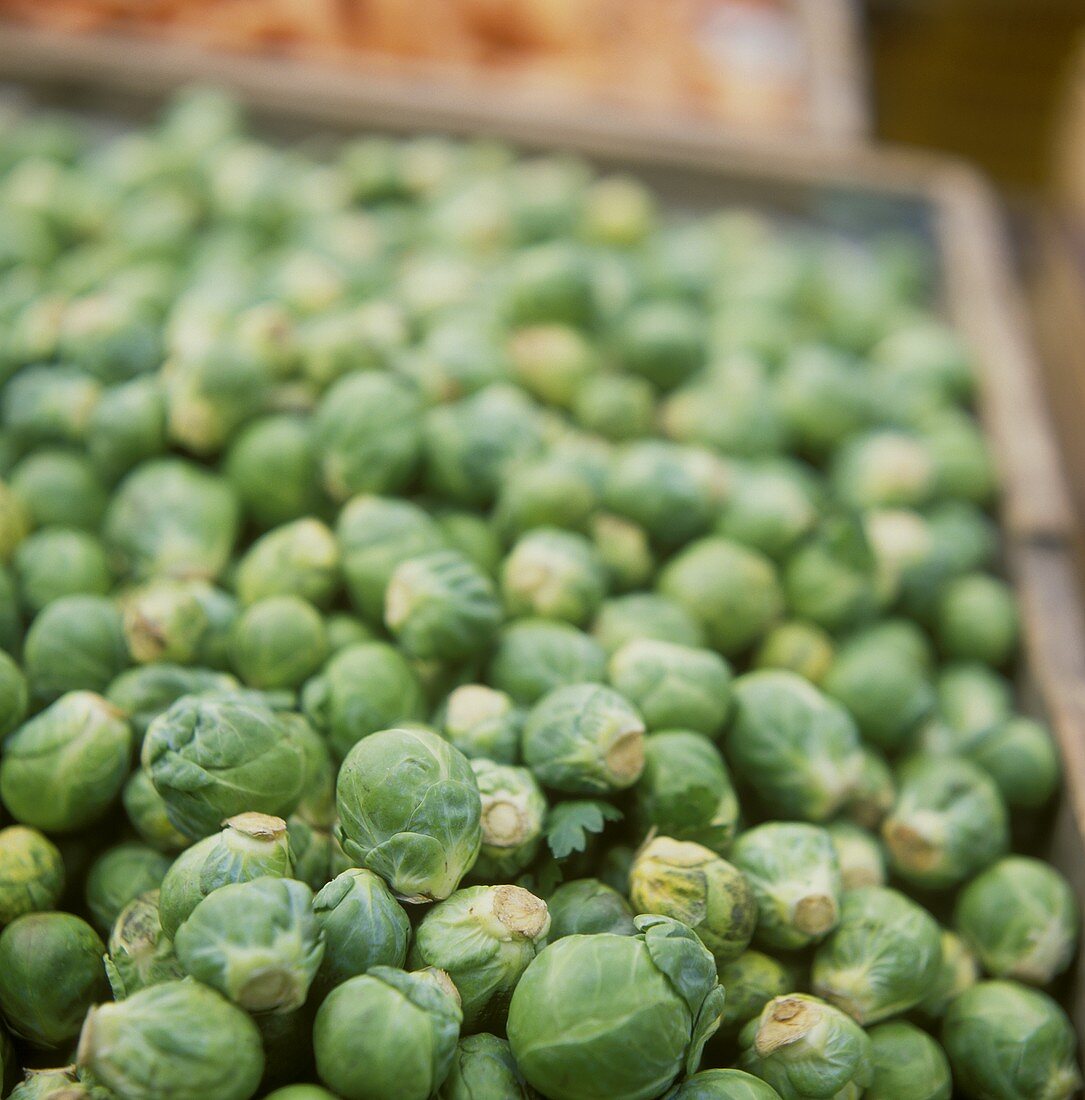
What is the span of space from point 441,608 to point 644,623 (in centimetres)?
42

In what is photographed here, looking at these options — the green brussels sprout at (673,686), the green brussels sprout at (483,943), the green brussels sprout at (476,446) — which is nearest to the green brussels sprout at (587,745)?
the green brussels sprout at (673,686)

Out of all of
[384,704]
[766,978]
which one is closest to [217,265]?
[384,704]

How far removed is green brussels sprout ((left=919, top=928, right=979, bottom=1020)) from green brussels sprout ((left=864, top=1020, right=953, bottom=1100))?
0.34 ft

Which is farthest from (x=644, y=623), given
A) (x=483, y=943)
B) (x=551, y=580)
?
(x=483, y=943)

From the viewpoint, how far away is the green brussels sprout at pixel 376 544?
6.59 ft

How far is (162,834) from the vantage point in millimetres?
1669

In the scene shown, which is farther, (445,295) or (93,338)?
(445,295)

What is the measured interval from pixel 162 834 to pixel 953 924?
4.63 feet

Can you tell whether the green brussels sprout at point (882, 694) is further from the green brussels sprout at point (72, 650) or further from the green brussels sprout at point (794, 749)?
the green brussels sprout at point (72, 650)

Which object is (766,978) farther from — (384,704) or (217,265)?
(217,265)

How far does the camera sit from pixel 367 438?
2172 millimetres

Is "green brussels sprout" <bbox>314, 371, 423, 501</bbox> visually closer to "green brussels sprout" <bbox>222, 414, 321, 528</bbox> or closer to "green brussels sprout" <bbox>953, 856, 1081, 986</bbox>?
"green brussels sprout" <bbox>222, 414, 321, 528</bbox>

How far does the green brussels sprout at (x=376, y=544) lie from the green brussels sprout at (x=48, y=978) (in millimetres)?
760

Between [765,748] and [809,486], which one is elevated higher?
[809,486]
